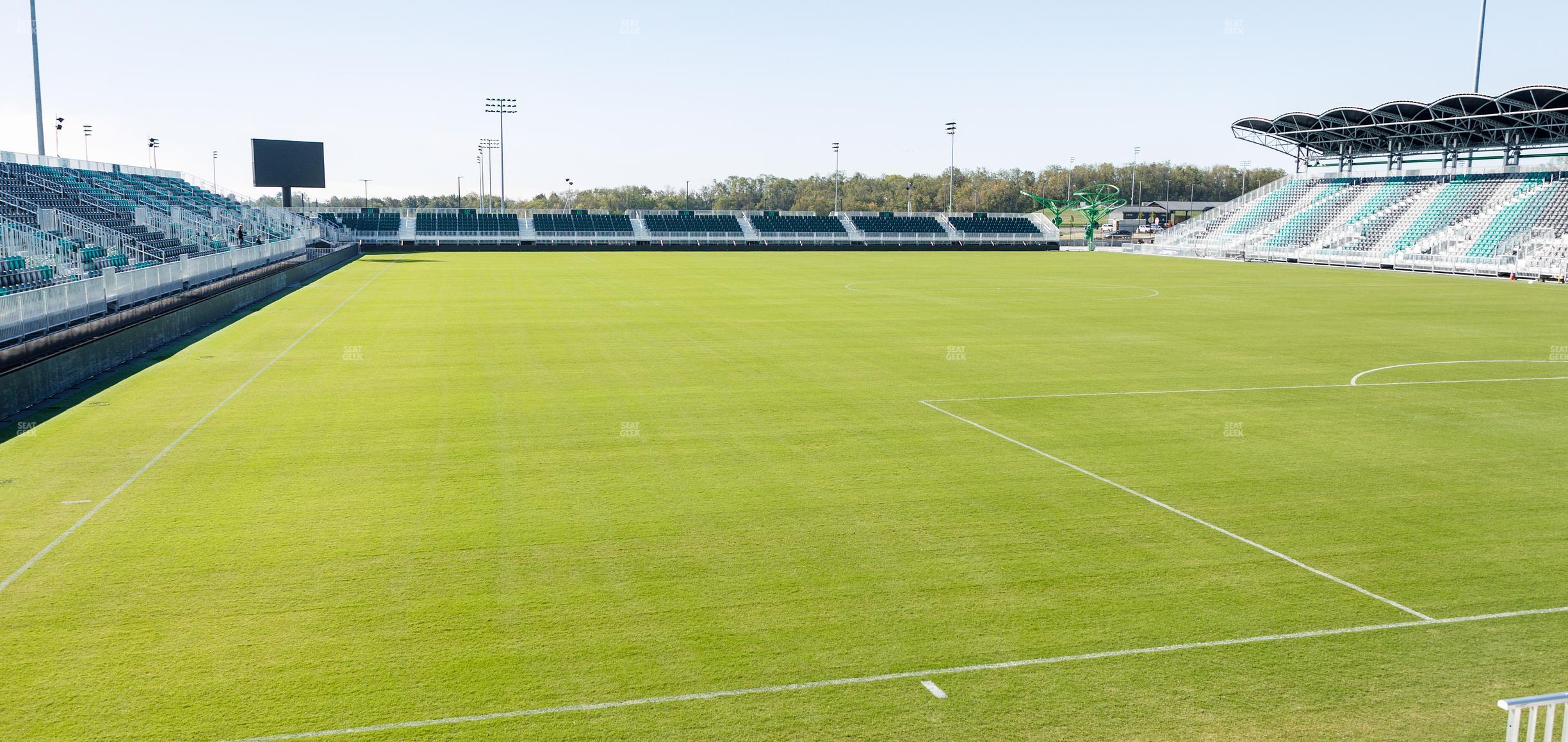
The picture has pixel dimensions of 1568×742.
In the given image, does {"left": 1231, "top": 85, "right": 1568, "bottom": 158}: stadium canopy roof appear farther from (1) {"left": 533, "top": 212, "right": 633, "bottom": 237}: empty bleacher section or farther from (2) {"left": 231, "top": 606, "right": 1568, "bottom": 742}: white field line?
(2) {"left": 231, "top": 606, "right": 1568, "bottom": 742}: white field line

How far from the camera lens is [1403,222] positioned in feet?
199

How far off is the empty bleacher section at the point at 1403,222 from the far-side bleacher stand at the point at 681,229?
1818cm

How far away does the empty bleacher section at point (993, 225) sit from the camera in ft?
301

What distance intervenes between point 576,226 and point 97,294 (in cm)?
6449

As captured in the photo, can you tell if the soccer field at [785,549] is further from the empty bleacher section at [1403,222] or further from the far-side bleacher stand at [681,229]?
the far-side bleacher stand at [681,229]

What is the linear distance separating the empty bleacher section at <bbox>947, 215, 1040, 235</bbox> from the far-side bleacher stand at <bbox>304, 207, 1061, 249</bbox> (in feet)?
0.31

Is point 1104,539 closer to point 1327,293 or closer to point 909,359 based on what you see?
point 909,359

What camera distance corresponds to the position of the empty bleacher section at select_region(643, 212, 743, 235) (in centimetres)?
8603

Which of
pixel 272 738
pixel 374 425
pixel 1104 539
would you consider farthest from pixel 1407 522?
pixel 374 425

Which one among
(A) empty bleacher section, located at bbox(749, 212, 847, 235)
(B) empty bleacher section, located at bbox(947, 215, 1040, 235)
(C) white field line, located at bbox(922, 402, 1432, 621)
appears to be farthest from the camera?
(B) empty bleacher section, located at bbox(947, 215, 1040, 235)

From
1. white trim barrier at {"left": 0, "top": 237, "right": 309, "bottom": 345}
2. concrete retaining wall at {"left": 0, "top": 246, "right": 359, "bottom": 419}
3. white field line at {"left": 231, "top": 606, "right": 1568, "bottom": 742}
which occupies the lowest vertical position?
white field line at {"left": 231, "top": 606, "right": 1568, "bottom": 742}

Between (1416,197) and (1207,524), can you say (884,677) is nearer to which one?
(1207,524)

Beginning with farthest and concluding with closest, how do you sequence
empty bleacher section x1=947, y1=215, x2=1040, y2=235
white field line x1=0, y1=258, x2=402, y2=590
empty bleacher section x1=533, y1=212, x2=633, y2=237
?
empty bleacher section x1=947, y1=215, x2=1040, y2=235, empty bleacher section x1=533, y1=212, x2=633, y2=237, white field line x1=0, y1=258, x2=402, y2=590

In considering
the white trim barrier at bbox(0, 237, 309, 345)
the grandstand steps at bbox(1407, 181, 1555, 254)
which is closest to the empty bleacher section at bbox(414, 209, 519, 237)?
the white trim barrier at bbox(0, 237, 309, 345)
